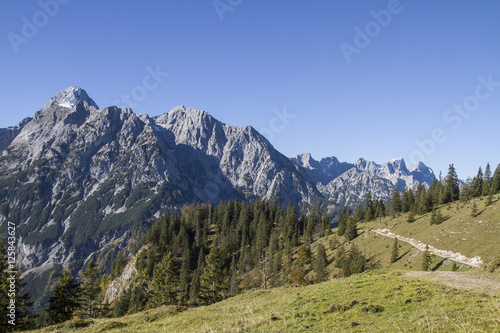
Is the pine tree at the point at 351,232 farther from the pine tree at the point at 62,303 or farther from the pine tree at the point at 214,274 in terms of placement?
the pine tree at the point at 62,303

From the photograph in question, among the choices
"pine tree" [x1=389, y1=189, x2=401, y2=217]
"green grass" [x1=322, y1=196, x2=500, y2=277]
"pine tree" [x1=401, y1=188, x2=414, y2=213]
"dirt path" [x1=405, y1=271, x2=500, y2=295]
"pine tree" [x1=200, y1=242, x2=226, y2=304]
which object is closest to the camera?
"dirt path" [x1=405, y1=271, x2=500, y2=295]

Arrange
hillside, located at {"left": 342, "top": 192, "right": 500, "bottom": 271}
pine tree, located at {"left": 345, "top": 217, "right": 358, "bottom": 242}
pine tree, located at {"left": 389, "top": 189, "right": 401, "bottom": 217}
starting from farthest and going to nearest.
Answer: pine tree, located at {"left": 389, "top": 189, "right": 401, "bottom": 217} < pine tree, located at {"left": 345, "top": 217, "right": 358, "bottom": 242} < hillside, located at {"left": 342, "top": 192, "right": 500, "bottom": 271}

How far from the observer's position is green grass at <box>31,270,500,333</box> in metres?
14.9

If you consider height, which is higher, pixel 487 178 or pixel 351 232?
pixel 487 178

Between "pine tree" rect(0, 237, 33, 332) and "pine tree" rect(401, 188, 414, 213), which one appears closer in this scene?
"pine tree" rect(0, 237, 33, 332)

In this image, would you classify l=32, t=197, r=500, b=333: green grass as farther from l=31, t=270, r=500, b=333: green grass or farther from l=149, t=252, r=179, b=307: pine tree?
l=149, t=252, r=179, b=307: pine tree

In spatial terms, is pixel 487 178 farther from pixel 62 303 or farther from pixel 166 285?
pixel 62 303

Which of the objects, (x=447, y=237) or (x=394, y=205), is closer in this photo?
(x=447, y=237)

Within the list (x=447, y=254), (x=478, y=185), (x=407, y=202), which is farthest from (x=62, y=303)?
(x=478, y=185)

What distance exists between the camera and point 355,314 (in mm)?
20281

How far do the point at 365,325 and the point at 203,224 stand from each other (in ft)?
444

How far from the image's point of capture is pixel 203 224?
5758 inches

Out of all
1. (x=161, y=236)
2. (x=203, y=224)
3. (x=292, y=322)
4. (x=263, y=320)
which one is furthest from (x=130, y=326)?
(x=203, y=224)

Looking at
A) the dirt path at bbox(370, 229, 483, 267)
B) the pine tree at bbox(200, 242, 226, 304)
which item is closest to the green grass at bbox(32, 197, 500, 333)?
the pine tree at bbox(200, 242, 226, 304)
